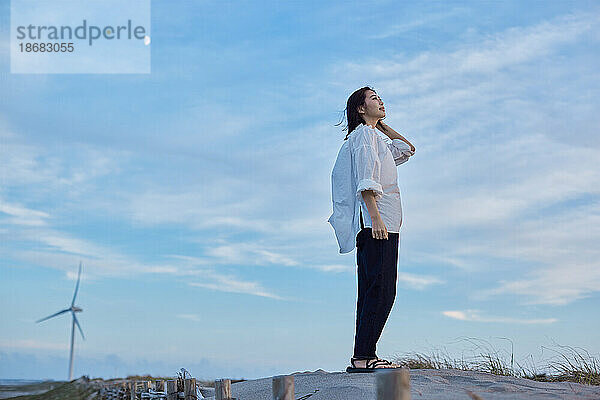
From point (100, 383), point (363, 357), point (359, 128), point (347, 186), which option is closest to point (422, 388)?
point (363, 357)

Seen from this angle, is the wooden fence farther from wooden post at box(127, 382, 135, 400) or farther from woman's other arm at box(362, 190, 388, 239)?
woman's other arm at box(362, 190, 388, 239)

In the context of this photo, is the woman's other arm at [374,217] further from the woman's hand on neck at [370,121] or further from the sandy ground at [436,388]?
the sandy ground at [436,388]

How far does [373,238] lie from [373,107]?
4.48 feet

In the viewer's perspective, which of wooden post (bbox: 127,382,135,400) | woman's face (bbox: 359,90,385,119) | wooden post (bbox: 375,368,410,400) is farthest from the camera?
wooden post (bbox: 127,382,135,400)

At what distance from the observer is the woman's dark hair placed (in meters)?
6.42

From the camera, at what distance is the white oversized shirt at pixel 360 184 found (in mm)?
5758

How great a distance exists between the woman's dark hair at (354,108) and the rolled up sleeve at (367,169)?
0.62 meters

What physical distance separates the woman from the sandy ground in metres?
0.29

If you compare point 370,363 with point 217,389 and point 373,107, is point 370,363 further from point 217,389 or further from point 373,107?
point 373,107

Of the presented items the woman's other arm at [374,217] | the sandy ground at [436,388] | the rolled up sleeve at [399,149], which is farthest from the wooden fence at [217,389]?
the rolled up sleeve at [399,149]

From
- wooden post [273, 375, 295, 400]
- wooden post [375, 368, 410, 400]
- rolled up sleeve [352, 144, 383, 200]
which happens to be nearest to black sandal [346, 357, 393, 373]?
rolled up sleeve [352, 144, 383, 200]

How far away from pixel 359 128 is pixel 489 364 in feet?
12.1

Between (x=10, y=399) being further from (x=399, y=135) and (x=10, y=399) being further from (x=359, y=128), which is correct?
(x=399, y=135)

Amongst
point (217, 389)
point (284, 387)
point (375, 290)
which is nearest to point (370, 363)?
point (375, 290)
